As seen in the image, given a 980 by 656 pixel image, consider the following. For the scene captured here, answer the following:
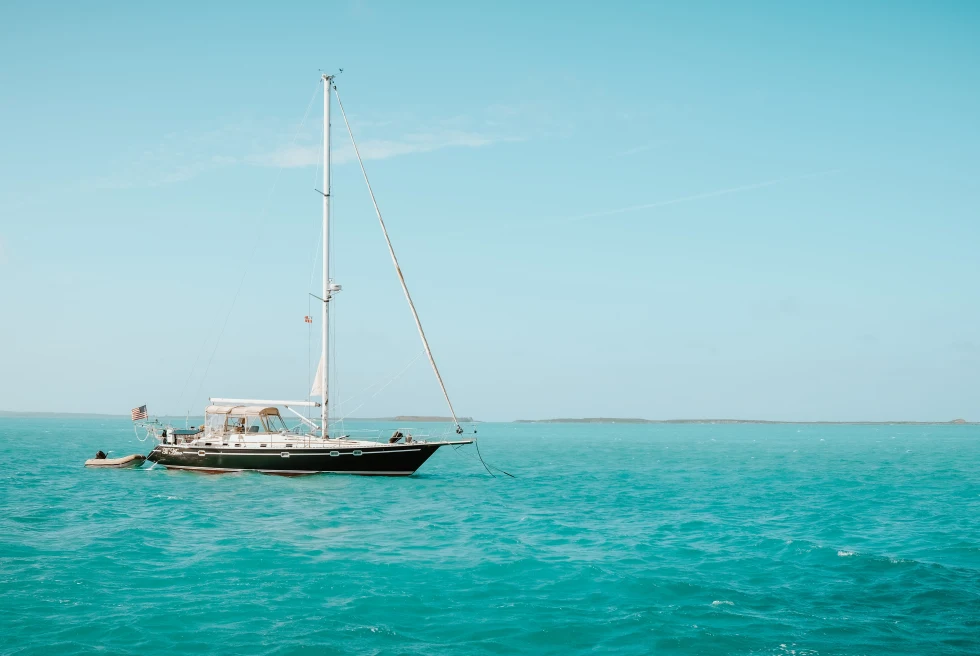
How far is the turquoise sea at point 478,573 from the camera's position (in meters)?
14.8

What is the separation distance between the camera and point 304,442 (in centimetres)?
4434

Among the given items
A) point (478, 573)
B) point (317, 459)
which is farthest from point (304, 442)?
point (478, 573)

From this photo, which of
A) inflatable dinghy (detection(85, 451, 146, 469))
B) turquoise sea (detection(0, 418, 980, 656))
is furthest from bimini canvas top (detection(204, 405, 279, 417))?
inflatable dinghy (detection(85, 451, 146, 469))

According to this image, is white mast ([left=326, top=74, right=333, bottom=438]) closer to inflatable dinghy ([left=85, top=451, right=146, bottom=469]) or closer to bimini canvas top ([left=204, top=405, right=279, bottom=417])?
bimini canvas top ([left=204, top=405, right=279, bottom=417])

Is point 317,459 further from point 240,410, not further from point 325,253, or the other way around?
point 325,253

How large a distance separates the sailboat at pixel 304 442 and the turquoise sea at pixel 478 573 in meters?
4.40

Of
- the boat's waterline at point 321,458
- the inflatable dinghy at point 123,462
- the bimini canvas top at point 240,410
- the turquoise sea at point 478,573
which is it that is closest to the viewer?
the turquoise sea at point 478,573

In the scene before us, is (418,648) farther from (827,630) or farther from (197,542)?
(197,542)

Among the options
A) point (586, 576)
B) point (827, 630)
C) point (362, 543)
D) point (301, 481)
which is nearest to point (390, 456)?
point (301, 481)

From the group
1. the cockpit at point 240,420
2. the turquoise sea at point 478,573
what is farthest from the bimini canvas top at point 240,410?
the turquoise sea at point 478,573

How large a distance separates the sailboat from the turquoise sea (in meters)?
4.40

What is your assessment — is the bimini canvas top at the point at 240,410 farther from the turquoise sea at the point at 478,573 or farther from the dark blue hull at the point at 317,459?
the turquoise sea at the point at 478,573

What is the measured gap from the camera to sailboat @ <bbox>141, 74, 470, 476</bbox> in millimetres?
43938

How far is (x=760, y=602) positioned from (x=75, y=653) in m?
15.1
